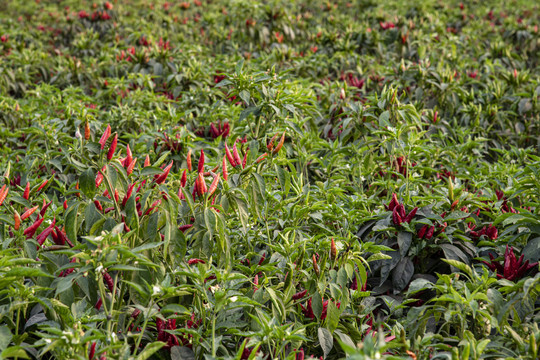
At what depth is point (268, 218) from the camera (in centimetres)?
276

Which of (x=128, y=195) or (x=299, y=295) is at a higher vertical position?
(x=128, y=195)

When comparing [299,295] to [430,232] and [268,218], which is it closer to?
[268,218]

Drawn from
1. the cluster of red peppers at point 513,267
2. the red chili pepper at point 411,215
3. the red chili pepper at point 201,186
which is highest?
the red chili pepper at point 201,186

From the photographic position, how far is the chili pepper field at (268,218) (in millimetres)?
1895

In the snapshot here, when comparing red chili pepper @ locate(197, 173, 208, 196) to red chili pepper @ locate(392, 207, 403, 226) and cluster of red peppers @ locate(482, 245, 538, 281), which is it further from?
cluster of red peppers @ locate(482, 245, 538, 281)

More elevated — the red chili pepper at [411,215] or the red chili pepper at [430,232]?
the red chili pepper at [411,215]

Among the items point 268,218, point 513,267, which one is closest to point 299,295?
point 268,218

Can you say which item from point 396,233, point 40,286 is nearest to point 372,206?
point 396,233

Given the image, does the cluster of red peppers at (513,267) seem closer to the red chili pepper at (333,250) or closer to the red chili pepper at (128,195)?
the red chili pepper at (333,250)

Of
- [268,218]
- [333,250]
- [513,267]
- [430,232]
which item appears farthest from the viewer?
[268,218]

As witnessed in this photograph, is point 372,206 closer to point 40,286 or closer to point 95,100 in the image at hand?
point 40,286

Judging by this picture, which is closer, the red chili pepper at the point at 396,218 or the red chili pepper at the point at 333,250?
the red chili pepper at the point at 333,250

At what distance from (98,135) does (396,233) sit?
259cm

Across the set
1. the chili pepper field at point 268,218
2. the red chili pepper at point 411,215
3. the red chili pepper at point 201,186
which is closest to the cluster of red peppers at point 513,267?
the chili pepper field at point 268,218
